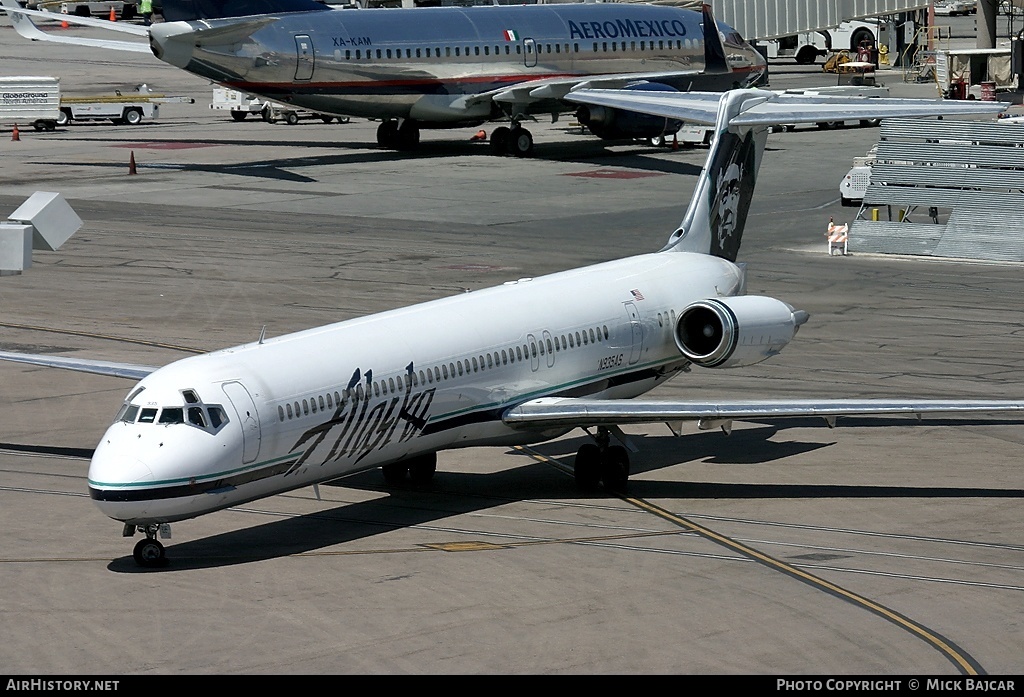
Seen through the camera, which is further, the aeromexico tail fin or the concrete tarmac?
the aeromexico tail fin

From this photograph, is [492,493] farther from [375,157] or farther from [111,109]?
[111,109]

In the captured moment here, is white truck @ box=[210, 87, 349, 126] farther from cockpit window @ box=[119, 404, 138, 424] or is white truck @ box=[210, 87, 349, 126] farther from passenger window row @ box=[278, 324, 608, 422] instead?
cockpit window @ box=[119, 404, 138, 424]

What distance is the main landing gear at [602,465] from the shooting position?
916 inches

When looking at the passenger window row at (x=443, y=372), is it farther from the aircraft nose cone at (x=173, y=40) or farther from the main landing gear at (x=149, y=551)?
the aircraft nose cone at (x=173, y=40)

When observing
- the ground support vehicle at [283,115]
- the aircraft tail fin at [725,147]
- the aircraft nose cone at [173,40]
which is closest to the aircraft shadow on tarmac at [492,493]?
the aircraft tail fin at [725,147]

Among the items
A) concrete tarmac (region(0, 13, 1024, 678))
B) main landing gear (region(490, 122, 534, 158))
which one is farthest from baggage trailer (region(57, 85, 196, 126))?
concrete tarmac (region(0, 13, 1024, 678))

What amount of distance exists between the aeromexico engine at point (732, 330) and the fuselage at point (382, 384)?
1.46ft

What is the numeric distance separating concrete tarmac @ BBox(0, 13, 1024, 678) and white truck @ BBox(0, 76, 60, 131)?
86.6 feet

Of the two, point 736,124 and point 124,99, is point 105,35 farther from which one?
point 736,124

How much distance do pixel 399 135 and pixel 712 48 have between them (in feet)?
44.7

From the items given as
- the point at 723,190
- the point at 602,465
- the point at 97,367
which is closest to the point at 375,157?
the point at 723,190

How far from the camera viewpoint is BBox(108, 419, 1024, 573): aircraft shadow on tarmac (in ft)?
65.4
